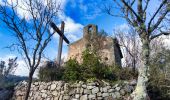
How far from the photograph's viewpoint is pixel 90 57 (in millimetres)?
16719

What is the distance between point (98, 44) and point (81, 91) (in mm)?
8588

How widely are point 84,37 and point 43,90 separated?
1419 centimetres

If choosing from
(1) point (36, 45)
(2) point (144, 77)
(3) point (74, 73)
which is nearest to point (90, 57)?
(3) point (74, 73)

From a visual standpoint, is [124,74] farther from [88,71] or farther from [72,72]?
[72,72]

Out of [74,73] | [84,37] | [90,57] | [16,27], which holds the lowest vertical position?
[74,73]

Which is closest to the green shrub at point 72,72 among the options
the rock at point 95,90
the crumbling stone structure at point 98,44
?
the rock at point 95,90

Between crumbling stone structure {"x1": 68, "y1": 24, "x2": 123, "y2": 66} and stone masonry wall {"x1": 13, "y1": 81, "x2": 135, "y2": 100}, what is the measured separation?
7.51 meters

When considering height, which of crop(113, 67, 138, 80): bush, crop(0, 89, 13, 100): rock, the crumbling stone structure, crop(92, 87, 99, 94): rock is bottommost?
crop(0, 89, 13, 100): rock

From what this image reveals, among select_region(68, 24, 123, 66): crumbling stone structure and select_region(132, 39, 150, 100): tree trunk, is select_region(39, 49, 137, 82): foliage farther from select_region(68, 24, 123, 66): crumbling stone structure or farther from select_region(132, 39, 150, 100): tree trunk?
select_region(68, 24, 123, 66): crumbling stone structure

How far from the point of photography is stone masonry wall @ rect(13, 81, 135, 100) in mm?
14711

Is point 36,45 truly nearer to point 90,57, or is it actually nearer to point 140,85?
point 90,57

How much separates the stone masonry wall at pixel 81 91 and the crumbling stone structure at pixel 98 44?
24.6 feet

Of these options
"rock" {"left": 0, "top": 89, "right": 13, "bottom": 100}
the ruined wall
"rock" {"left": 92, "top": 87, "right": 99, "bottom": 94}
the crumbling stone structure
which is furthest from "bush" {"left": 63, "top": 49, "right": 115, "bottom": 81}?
the ruined wall

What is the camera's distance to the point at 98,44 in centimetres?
2309
